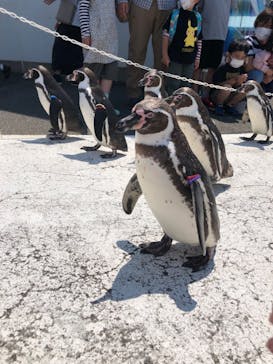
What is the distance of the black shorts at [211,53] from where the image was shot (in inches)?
187

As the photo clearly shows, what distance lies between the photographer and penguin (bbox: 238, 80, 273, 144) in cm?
360

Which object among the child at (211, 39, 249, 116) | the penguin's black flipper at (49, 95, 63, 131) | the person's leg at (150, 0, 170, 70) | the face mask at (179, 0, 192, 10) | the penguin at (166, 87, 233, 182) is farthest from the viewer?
the child at (211, 39, 249, 116)

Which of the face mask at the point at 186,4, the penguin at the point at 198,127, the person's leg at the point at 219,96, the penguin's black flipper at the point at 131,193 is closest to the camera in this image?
the penguin's black flipper at the point at 131,193

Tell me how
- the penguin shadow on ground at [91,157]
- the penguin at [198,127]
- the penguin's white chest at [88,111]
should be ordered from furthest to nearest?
the penguin's white chest at [88,111], the penguin shadow on ground at [91,157], the penguin at [198,127]

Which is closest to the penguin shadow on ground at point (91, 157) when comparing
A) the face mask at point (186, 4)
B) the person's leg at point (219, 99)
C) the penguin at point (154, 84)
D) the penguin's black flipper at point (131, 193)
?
the penguin at point (154, 84)

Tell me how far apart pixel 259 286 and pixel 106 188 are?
44.3 inches

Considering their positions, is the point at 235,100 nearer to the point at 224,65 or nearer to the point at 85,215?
the point at 224,65

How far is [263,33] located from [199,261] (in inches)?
153

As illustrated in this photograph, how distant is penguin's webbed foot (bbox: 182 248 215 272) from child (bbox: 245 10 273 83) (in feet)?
12.2

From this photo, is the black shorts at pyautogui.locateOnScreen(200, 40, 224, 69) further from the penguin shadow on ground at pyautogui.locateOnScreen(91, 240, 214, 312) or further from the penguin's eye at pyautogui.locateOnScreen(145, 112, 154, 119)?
the penguin's eye at pyautogui.locateOnScreen(145, 112, 154, 119)

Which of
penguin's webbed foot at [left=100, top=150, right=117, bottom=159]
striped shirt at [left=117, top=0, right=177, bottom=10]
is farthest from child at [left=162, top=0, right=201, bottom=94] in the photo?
penguin's webbed foot at [left=100, top=150, right=117, bottom=159]

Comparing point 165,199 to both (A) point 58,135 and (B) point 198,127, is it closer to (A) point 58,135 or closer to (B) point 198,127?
(B) point 198,127

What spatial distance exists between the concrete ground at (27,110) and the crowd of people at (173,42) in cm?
30

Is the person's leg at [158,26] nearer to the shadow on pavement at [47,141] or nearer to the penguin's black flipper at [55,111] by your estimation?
the penguin's black flipper at [55,111]
